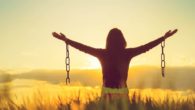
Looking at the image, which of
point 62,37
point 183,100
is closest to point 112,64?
point 62,37

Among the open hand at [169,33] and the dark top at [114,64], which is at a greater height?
the open hand at [169,33]

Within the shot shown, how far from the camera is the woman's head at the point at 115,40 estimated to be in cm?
922

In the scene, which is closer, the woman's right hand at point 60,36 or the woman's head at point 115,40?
the woman's head at point 115,40

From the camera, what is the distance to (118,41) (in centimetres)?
924

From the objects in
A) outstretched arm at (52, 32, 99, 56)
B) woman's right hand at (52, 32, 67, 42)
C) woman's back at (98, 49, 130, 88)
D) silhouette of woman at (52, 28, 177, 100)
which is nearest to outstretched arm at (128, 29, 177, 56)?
silhouette of woman at (52, 28, 177, 100)

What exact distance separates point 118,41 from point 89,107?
11.5 ft

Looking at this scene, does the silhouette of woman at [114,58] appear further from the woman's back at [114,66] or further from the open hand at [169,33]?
the open hand at [169,33]

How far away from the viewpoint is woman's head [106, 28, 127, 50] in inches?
363

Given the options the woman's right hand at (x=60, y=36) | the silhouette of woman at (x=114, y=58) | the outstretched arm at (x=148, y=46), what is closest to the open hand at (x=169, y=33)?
the outstretched arm at (x=148, y=46)

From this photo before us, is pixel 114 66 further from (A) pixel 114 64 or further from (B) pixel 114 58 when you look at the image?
(B) pixel 114 58

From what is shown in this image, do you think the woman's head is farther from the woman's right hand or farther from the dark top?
the woman's right hand

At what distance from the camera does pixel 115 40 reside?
922cm

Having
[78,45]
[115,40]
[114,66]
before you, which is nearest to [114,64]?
[114,66]

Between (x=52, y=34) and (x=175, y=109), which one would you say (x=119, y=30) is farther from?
(x=175, y=109)
